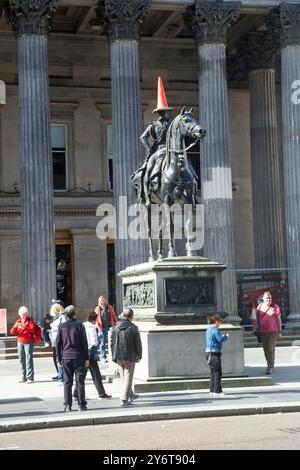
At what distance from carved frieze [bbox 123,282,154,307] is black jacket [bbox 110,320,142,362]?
2.71m

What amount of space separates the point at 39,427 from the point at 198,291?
5.62 metres

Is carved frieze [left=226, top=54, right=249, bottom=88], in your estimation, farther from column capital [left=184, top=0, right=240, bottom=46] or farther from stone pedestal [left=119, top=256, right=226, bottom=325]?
stone pedestal [left=119, top=256, right=226, bottom=325]

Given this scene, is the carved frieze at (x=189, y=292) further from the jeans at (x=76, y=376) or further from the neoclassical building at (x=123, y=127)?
the neoclassical building at (x=123, y=127)

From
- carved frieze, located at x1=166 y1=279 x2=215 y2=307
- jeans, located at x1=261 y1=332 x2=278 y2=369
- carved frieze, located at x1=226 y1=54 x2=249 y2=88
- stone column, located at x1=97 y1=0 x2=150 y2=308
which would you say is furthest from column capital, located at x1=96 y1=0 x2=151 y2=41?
carved frieze, located at x1=166 y1=279 x2=215 y2=307

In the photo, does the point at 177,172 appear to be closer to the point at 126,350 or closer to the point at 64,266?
the point at 126,350

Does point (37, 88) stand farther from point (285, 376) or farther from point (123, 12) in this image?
point (285, 376)

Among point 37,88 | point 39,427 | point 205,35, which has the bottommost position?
point 39,427

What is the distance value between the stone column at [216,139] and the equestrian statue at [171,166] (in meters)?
12.9

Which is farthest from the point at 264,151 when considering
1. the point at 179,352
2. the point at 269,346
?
the point at 179,352

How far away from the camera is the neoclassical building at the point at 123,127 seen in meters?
32.4

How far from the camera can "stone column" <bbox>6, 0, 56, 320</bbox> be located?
31.7 m
